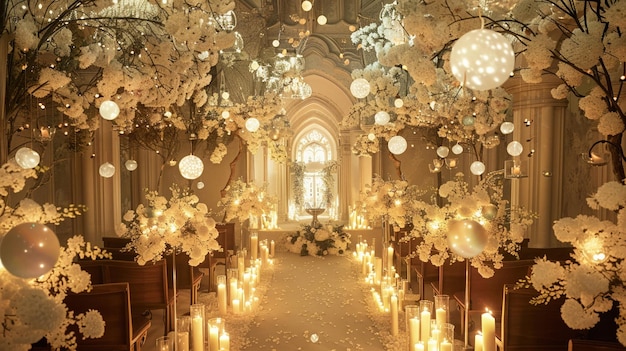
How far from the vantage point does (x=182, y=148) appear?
13.5 m

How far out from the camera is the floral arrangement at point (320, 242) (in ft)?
40.9

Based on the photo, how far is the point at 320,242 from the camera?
12648 mm

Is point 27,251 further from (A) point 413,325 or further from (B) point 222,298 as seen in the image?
(B) point 222,298

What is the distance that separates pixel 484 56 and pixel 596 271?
1630 millimetres

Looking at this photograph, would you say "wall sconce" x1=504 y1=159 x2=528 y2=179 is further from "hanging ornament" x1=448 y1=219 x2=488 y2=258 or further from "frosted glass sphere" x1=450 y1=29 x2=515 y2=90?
"frosted glass sphere" x1=450 y1=29 x2=515 y2=90

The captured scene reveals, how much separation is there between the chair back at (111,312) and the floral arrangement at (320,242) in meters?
7.96

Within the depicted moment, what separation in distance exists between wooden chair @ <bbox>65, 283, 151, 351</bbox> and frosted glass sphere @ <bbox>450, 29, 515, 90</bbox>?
372cm

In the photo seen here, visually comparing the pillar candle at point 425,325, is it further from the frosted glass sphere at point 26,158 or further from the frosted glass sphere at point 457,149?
the frosted glass sphere at point 457,149

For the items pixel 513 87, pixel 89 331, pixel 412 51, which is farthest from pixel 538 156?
pixel 89 331

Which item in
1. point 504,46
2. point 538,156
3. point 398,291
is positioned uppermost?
point 504,46

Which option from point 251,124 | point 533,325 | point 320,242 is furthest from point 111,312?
point 320,242

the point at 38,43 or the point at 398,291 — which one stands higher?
the point at 38,43

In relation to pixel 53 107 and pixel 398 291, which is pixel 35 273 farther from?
pixel 53 107

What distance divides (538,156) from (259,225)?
8.14 meters
